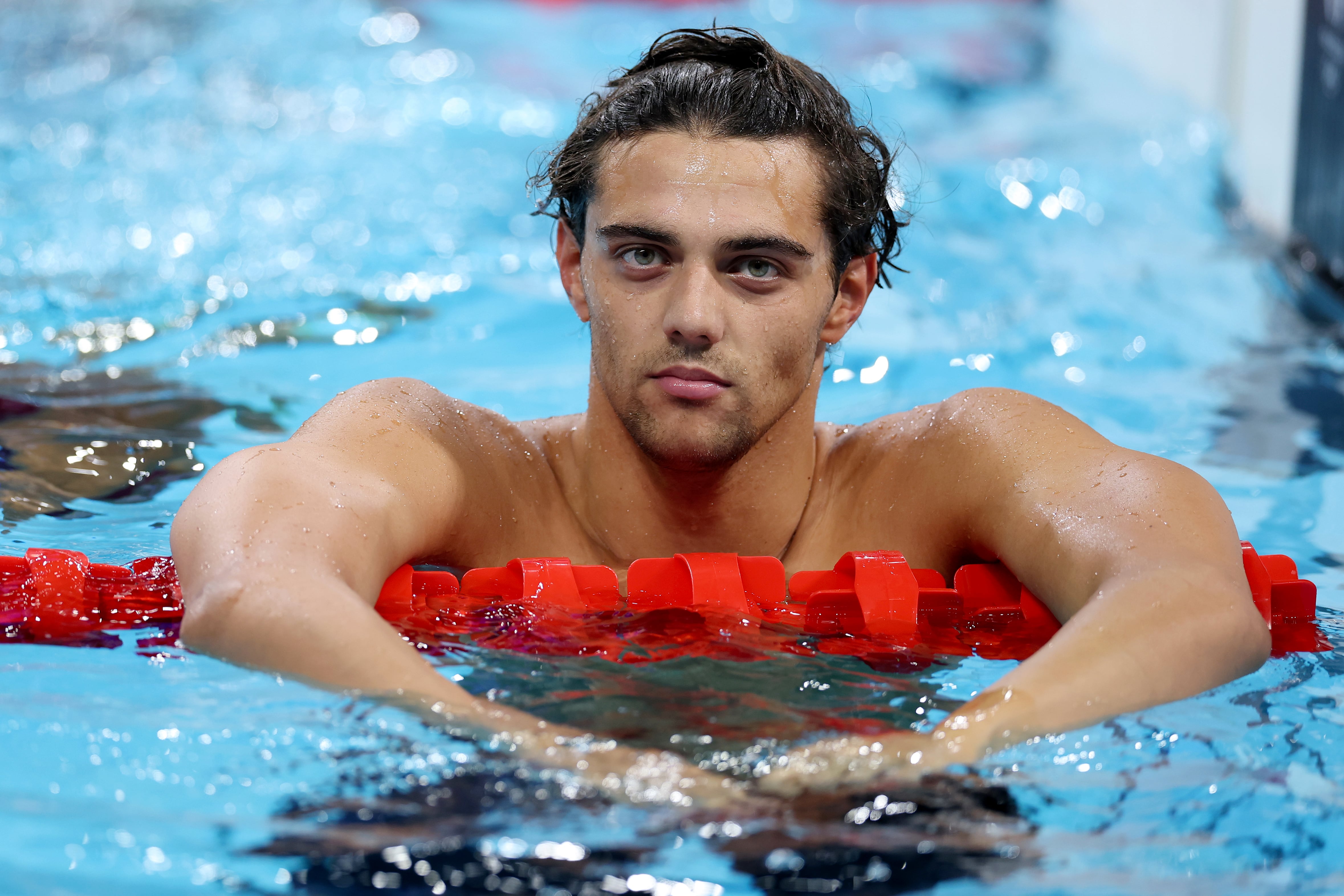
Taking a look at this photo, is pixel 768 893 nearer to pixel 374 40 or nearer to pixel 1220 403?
pixel 1220 403

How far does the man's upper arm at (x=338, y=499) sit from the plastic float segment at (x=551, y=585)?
0.43ft

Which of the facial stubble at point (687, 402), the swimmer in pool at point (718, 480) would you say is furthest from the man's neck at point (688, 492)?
the facial stubble at point (687, 402)

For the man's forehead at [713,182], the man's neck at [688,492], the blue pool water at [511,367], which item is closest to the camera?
the blue pool water at [511,367]

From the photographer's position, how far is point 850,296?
296 cm

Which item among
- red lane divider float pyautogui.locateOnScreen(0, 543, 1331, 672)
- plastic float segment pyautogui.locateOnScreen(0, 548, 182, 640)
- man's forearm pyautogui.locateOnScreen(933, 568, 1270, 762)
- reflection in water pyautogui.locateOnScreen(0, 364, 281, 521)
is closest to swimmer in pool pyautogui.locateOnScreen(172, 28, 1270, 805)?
man's forearm pyautogui.locateOnScreen(933, 568, 1270, 762)

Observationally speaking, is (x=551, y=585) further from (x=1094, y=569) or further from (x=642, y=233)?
(x=1094, y=569)

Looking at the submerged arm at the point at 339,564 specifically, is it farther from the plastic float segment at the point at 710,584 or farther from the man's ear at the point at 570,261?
the man's ear at the point at 570,261

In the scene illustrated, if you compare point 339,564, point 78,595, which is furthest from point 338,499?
point 78,595

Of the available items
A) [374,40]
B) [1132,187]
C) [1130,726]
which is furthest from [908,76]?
[1130,726]

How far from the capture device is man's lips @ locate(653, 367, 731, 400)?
2.54 meters

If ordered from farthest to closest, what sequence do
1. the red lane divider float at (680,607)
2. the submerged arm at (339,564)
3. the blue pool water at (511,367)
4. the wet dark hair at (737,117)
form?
the wet dark hair at (737,117) < the red lane divider float at (680,607) < the submerged arm at (339,564) < the blue pool water at (511,367)

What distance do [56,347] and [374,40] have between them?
717cm

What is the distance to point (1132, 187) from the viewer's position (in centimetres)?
884

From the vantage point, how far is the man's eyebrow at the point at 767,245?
8.41ft
